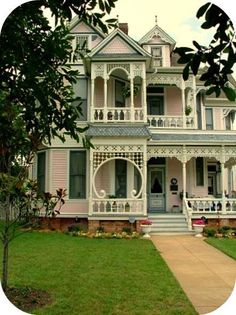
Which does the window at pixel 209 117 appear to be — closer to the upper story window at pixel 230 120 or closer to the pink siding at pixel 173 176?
the upper story window at pixel 230 120

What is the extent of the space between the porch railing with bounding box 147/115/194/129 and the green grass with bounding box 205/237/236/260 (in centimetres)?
560

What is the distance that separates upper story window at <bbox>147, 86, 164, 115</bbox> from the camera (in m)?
17.6

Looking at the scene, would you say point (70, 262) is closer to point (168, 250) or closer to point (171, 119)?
point (168, 250)

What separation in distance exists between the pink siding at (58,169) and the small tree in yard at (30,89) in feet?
34.2

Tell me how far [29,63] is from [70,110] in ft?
2.31

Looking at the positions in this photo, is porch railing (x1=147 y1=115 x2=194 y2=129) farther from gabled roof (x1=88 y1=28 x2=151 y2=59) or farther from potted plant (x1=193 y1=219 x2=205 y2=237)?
potted plant (x1=193 y1=219 x2=205 y2=237)

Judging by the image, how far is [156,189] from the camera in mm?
16875

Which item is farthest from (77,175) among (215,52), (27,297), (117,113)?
(215,52)

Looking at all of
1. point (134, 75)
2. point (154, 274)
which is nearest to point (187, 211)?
point (134, 75)

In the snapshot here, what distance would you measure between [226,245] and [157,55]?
10307 mm

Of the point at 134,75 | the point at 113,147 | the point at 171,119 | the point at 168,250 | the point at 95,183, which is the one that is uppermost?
the point at 134,75

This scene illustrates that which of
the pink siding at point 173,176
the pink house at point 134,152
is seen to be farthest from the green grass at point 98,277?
the pink siding at point 173,176

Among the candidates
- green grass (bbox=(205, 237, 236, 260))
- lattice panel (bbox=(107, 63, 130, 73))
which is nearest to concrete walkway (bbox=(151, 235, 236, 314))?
green grass (bbox=(205, 237, 236, 260))

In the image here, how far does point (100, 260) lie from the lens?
838 cm
